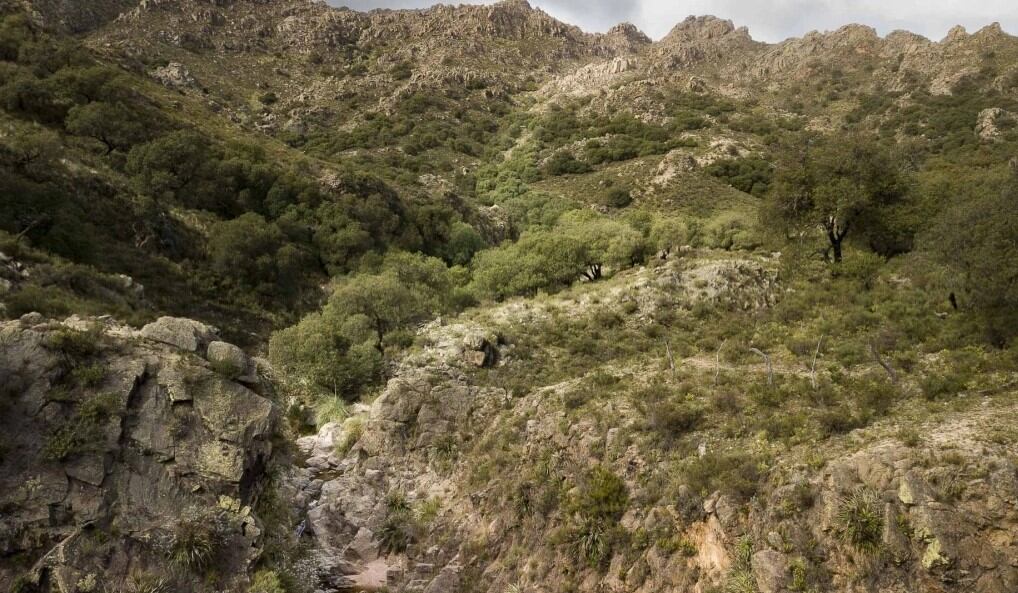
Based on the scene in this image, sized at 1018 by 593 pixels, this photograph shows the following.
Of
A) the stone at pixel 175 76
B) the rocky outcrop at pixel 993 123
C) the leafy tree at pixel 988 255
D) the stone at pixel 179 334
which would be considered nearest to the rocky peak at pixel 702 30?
the rocky outcrop at pixel 993 123

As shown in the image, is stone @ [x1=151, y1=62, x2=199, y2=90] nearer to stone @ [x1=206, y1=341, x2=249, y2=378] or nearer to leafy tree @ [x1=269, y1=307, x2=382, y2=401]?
leafy tree @ [x1=269, y1=307, x2=382, y2=401]

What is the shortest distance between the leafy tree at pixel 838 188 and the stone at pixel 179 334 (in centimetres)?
2775

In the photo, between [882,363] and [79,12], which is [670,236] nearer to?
[882,363]

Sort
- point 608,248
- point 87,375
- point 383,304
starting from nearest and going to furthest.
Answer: point 87,375
point 383,304
point 608,248

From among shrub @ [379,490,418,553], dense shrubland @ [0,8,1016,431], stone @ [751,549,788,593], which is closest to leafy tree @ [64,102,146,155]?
dense shrubland @ [0,8,1016,431]

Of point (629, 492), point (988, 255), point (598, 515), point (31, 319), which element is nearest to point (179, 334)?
point (31, 319)

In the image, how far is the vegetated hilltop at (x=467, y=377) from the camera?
12.3 meters

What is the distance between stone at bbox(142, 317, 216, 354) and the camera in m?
18.0

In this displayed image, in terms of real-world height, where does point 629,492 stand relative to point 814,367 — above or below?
below

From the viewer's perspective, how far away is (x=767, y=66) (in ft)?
447

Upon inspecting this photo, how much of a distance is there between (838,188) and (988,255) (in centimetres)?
1064

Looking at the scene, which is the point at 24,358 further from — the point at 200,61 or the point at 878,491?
the point at 200,61

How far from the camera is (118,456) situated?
15070 millimetres

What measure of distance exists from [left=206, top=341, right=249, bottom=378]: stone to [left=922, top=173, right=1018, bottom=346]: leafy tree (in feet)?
77.2
